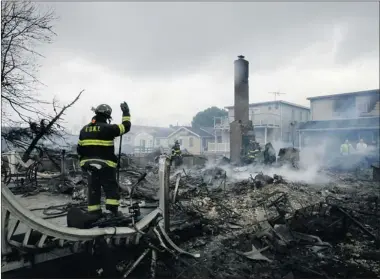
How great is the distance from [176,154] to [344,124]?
17.2m

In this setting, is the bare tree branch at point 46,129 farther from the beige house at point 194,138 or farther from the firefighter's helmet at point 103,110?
the beige house at point 194,138

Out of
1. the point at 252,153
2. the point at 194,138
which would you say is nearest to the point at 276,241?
the point at 252,153

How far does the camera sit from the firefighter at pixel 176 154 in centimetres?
1637

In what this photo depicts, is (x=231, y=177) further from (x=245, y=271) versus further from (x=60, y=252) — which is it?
(x=60, y=252)

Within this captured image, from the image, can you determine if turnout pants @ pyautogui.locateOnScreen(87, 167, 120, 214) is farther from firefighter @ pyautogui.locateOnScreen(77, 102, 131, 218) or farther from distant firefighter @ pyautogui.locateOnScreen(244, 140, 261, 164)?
distant firefighter @ pyautogui.locateOnScreen(244, 140, 261, 164)

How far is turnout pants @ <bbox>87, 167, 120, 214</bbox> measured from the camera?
4324mm

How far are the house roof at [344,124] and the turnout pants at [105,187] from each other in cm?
2401

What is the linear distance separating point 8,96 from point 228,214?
23.9 feet

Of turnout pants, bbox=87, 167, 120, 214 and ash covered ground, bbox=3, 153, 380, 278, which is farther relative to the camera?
ash covered ground, bbox=3, 153, 380, 278

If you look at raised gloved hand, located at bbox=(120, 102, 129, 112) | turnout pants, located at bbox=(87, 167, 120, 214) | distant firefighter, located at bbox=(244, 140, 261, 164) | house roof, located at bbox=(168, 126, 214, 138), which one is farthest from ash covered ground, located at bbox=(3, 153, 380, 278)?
house roof, located at bbox=(168, 126, 214, 138)

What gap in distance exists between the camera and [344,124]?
25.0 meters

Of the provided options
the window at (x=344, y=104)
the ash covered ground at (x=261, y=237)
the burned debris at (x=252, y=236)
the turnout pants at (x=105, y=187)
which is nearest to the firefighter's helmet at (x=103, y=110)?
the turnout pants at (x=105, y=187)

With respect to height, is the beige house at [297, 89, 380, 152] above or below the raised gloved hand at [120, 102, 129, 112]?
above

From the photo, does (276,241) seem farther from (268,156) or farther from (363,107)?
(363,107)
